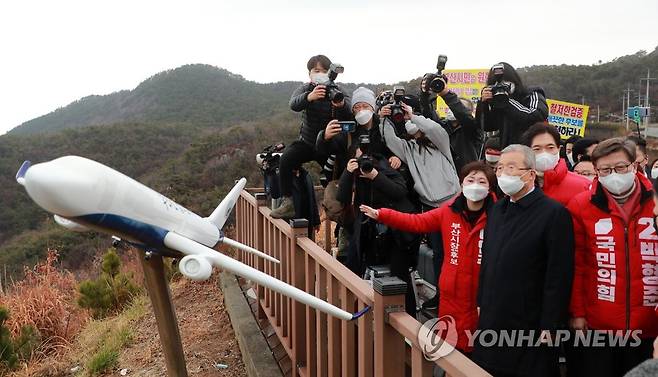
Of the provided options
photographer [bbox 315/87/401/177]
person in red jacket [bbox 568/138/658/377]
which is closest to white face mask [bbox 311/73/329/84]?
photographer [bbox 315/87/401/177]

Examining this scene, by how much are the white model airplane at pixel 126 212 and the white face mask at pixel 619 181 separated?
137cm

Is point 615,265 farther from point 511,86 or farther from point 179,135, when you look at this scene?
point 179,135

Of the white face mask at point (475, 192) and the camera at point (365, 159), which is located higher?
the camera at point (365, 159)

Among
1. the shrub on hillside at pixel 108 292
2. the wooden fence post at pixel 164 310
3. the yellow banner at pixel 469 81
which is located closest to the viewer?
the wooden fence post at pixel 164 310

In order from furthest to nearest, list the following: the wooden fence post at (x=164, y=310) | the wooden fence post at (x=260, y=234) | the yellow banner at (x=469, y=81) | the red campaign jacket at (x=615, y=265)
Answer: the yellow banner at (x=469, y=81) → the wooden fence post at (x=260, y=234) → the red campaign jacket at (x=615, y=265) → the wooden fence post at (x=164, y=310)

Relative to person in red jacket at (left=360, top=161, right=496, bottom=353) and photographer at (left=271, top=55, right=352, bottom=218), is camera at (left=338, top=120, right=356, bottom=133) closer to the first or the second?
photographer at (left=271, top=55, right=352, bottom=218)

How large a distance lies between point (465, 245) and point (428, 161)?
1.08 m

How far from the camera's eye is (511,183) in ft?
7.73

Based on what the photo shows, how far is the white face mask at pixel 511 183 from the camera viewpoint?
7.71ft

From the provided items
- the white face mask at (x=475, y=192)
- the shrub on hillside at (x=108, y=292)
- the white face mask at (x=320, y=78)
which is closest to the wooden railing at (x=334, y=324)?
the white face mask at (x=475, y=192)

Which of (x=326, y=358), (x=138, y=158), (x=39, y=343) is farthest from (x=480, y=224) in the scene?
(x=138, y=158)

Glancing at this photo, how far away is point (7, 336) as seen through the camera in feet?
17.3

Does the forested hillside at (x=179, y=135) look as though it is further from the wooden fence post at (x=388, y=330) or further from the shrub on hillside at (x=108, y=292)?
the wooden fence post at (x=388, y=330)

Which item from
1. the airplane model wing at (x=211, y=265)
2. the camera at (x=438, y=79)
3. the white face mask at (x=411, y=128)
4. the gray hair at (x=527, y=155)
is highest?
the camera at (x=438, y=79)
